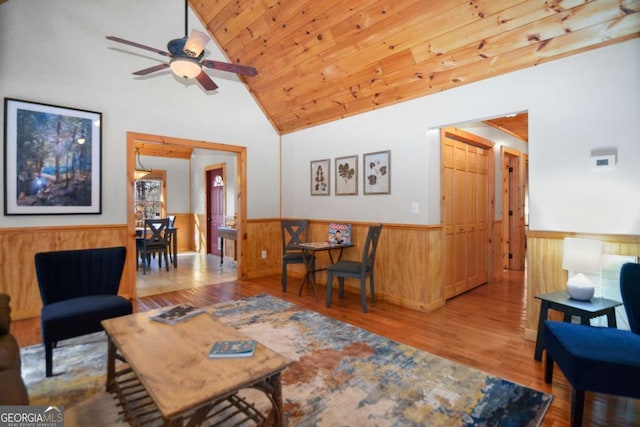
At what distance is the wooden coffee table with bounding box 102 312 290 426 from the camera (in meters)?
1.33

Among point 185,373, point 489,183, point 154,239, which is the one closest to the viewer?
point 185,373

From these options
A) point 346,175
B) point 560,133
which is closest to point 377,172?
point 346,175

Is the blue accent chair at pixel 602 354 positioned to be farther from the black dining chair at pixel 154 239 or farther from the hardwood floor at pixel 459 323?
the black dining chair at pixel 154 239

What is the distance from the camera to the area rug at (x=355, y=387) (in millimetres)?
1866

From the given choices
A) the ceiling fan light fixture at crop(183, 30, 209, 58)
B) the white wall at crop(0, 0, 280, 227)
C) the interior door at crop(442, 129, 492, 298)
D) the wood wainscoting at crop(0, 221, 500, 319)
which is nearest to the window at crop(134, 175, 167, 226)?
the white wall at crop(0, 0, 280, 227)

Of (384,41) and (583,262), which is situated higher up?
(384,41)

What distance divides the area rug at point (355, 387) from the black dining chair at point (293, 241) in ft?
5.22

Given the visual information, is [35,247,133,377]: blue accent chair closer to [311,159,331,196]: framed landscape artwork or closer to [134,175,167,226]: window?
[311,159,331,196]: framed landscape artwork

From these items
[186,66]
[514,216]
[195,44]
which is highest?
[195,44]

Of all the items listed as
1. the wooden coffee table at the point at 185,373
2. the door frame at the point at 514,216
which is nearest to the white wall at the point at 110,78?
the wooden coffee table at the point at 185,373

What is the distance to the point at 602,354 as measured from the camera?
1720 millimetres

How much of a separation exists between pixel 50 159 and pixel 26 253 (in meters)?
1.08

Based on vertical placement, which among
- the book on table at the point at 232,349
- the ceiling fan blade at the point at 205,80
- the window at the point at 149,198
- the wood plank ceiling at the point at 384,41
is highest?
the wood plank ceiling at the point at 384,41

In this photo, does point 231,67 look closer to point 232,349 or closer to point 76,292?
point 76,292
